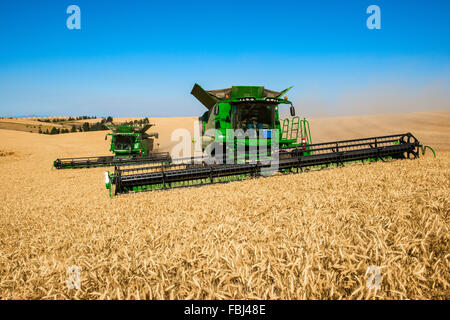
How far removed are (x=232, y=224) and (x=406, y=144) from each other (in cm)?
790

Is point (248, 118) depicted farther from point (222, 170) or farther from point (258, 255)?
point (258, 255)

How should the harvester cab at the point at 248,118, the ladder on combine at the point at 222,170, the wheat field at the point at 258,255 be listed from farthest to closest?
the harvester cab at the point at 248,118 → the ladder on combine at the point at 222,170 → the wheat field at the point at 258,255

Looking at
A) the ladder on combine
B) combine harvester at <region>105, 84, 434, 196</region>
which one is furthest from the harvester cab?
the ladder on combine

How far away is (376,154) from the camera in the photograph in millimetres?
7621

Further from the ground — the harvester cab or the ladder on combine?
the harvester cab

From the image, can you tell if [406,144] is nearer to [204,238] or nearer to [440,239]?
[440,239]

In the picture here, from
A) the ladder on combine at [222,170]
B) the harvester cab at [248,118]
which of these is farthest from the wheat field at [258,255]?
the harvester cab at [248,118]

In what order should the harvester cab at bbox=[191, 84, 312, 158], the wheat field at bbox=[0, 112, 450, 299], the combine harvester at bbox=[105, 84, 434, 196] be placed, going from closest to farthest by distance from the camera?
the wheat field at bbox=[0, 112, 450, 299] < the combine harvester at bbox=[105, 84, 434, 196] < the harvester cab at bbox=[191, 84, 312, 158]

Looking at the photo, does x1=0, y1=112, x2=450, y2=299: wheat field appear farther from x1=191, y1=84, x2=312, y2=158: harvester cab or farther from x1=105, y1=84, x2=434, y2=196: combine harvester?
x1=191, y1=84, x2=312, y2=158: harvester cab

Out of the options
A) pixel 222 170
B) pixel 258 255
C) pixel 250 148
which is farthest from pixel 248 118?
pixel 258 255

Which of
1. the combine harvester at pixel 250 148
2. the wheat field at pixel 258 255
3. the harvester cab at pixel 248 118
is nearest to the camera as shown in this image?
the wheat field at pixel 258 255

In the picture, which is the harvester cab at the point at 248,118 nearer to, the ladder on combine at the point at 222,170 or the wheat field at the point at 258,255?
the ladder on combine at the point at 222,170

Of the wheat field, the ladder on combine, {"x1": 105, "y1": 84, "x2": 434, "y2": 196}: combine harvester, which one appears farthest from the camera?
{"x1": 105, "y1": 84, "x2": 434, "y2": 196}: combine harvester
